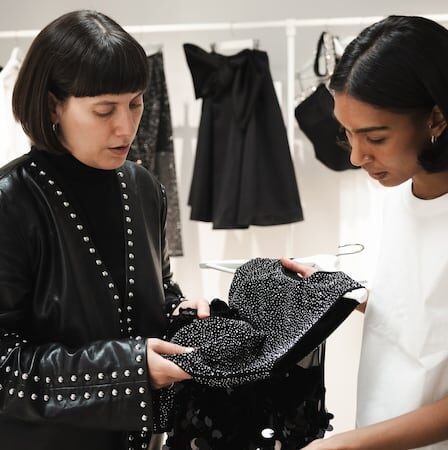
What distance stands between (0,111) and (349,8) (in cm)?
141

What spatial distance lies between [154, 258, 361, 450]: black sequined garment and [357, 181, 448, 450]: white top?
0.10 metres

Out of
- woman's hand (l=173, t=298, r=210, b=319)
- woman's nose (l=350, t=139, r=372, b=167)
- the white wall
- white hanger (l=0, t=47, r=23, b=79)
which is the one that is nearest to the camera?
woman's nose (l=350, t=139, r=372, b=167)

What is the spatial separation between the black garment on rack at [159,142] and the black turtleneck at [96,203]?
1.13 meters

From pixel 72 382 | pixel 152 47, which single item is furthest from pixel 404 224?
pixel 152 47

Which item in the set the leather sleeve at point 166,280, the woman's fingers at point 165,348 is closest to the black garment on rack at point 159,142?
the leather sleeve at point 166,280

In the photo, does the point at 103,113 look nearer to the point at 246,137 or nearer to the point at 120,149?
the point at 120,149

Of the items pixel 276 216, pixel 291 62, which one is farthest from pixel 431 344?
pixel 291 62

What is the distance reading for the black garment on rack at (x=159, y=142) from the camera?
212 centimetres

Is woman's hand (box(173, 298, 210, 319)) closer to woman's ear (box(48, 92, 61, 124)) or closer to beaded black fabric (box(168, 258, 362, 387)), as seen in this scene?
beaded black fabric (box(168, 258, 362, 387))

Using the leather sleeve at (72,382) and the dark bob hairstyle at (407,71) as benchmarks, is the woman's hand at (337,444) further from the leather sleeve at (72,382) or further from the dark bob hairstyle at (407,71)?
the dark bob hairstyle at (407,71)

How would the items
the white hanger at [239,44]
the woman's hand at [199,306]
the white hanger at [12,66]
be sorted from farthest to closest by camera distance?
the white hanger at [239,44], the white hanger at [12,66], the woman's hand at [199,306]

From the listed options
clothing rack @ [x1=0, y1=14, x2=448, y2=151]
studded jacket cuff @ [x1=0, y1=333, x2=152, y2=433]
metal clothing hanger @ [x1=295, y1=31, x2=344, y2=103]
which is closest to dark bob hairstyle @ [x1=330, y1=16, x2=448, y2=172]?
studded jacket cuff @ [x1=0, y1=333, x2=152, y2=433]

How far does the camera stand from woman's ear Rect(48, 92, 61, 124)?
2.97 feet

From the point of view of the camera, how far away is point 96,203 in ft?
3.24
